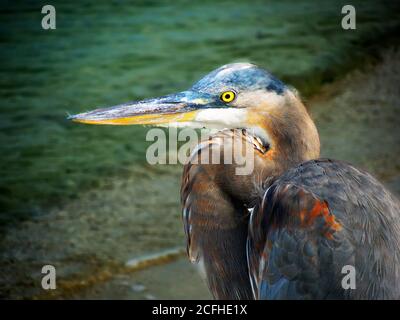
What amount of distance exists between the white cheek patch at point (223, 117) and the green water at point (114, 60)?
223cm

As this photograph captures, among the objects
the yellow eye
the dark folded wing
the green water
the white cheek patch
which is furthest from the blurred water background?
the dark folded wing

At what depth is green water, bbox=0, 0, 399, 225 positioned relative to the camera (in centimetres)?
591

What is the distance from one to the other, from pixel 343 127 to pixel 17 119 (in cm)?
281

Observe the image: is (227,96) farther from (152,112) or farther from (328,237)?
(328,237)

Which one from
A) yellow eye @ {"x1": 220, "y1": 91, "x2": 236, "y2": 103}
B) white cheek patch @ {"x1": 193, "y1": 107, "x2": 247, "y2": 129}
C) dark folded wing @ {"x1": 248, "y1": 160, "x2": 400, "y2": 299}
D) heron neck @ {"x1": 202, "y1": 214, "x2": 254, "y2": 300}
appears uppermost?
yellow eye @ {"x1": 220, "y1": 91, "x2": 236, "y2": 103}

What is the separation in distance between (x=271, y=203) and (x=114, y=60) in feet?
17.3

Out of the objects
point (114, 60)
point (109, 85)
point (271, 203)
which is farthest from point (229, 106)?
point (114, 60)

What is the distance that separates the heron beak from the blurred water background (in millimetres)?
1347

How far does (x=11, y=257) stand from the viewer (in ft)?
15.2

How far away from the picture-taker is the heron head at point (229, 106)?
3.21m

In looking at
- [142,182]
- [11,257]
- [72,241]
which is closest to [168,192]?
[142,182]

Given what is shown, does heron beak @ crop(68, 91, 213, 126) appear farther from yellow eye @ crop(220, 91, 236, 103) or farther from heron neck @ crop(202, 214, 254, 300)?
heron neck @ crop(202, 214, 254, 300)

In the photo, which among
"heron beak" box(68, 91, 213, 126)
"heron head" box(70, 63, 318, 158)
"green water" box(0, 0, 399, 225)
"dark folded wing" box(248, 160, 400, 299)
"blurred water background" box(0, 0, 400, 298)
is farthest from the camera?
"green water" box(0, 0, 399, 225)

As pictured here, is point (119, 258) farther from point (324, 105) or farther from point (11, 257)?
point (324, 105)
